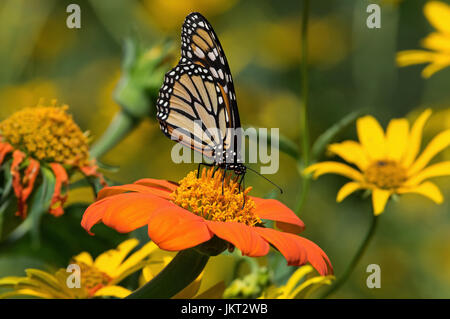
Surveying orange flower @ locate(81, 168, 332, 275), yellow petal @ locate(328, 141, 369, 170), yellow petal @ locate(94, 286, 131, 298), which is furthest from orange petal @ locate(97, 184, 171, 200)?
yellow petal @ locate(328, 141, 369, 170)

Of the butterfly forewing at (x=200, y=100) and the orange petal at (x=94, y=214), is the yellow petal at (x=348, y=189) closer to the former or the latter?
the butterfly forewing at (x=200, y=100)

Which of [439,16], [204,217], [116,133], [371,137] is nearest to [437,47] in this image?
[439,16]

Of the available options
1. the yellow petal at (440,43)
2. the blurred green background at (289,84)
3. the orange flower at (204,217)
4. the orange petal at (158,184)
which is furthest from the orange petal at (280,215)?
the blurred green background at (289,84)

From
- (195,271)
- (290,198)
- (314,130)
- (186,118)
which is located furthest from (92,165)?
(314,130)

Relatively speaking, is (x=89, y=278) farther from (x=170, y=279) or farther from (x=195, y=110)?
(x=195, y=110)

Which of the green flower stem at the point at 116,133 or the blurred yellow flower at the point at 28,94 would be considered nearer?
the green flower stem at the point at 116,133

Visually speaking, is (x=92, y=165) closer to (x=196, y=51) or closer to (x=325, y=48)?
(x=196, y=51)

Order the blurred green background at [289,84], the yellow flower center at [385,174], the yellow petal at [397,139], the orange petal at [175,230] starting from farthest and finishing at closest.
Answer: the blurred green background at [289,84]
the yellow petal at [397,139]
the yellow flower center at [385,174]
the orange petal at [175,230]
